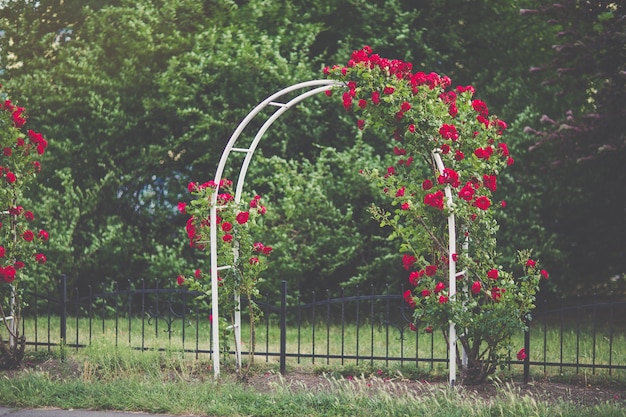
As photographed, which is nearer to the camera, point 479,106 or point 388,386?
point 388,386

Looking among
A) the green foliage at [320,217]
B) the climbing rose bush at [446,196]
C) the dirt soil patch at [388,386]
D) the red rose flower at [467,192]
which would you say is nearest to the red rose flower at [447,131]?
the climbing rose bush at [446,196]

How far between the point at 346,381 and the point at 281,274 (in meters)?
4.77

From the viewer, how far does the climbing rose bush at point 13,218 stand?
28.1 feet

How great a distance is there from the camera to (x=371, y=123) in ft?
25.4

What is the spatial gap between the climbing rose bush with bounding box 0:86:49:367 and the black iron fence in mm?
551

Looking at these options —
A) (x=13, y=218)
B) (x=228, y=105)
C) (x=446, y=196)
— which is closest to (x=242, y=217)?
(x=446, y=196)

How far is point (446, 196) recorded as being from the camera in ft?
24.3

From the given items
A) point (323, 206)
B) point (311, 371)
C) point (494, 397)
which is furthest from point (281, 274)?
point (494, 397)

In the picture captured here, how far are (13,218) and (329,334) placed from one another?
4.60 metres

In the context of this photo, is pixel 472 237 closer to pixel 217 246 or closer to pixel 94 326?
pixel 217 246

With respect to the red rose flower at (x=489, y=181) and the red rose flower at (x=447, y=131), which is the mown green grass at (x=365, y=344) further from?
the red rose flower at (x=447, y=131)

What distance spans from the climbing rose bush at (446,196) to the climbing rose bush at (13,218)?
3579 millimetres

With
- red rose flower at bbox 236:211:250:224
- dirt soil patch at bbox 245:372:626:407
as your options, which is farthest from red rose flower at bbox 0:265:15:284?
dirt soil patch at bbox 245:372:626:407

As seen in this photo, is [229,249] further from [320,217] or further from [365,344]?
[320,217]
